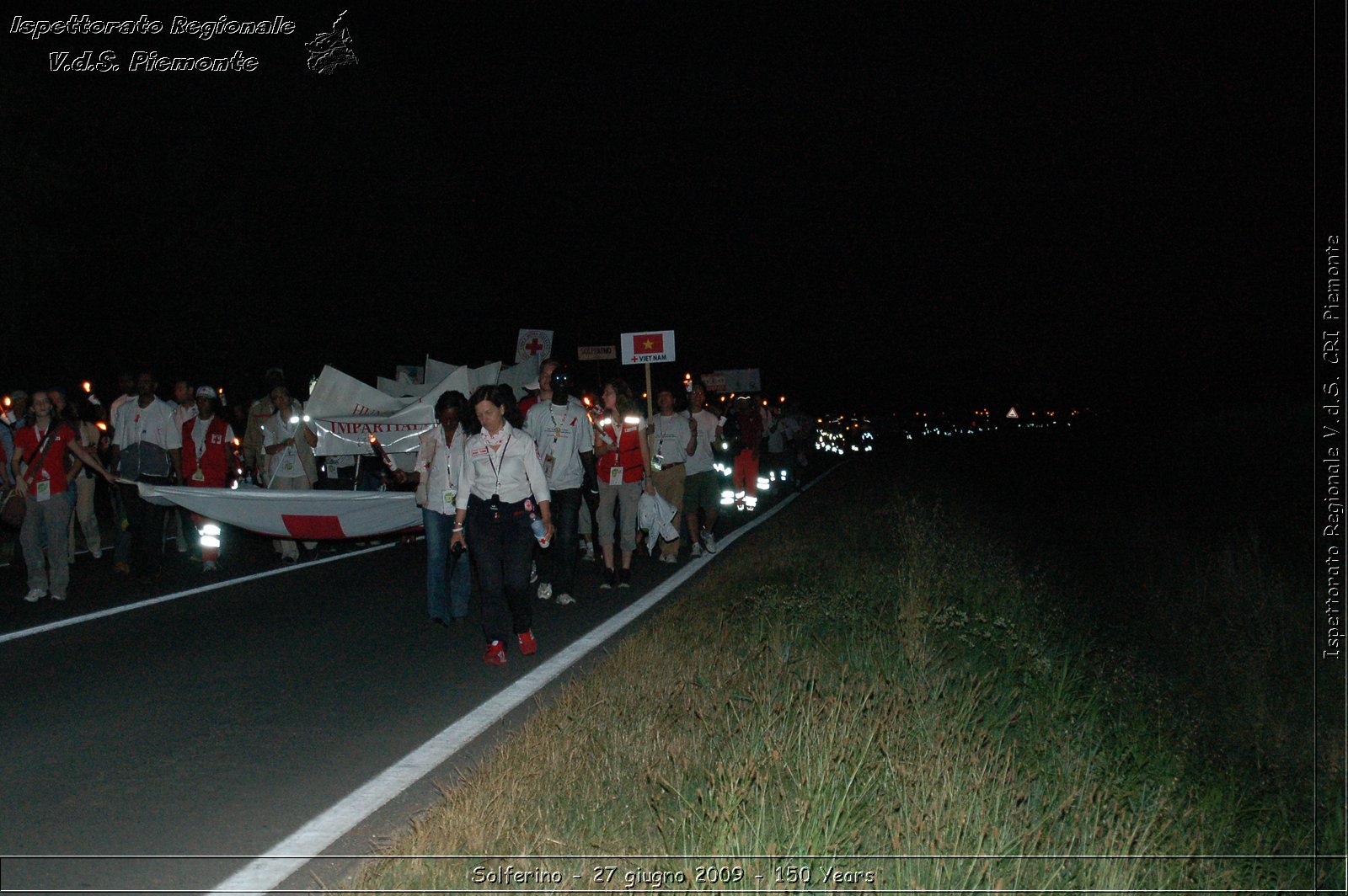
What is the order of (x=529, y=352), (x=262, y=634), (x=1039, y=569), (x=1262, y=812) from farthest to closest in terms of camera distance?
(x=529, y=352) → (x=1039, y=569) → (x=262, y=634) → (x=1262, y=812)

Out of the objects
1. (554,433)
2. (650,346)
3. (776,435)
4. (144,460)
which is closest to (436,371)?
(650,346)

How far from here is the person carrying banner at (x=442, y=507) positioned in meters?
10.1

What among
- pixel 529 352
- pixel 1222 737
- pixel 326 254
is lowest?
pixel 1222 737

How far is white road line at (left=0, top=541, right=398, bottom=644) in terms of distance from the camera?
10.5 metres

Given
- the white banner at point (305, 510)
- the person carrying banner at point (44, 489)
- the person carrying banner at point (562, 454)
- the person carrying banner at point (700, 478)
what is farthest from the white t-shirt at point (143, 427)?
the person carrying banner at point (700, 478)

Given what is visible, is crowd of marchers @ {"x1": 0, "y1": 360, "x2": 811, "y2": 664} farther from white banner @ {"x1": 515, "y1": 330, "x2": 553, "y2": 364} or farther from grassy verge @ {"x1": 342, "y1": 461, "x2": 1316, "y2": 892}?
white banner @ {"x1": 515, "y1": 330, "x2": 553, "y2": 364}

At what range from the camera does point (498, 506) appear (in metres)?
9.16

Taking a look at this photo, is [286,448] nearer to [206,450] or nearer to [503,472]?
[206,450]

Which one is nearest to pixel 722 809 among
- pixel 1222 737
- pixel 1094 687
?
pixel 1094 687

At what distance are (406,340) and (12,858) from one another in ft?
138

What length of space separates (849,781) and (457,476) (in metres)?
4.94

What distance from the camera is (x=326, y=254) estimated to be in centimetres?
4356

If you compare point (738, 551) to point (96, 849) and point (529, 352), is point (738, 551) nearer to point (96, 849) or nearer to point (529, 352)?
point (96, 849)

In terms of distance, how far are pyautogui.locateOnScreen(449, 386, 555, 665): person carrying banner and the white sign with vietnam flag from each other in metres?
10.6
